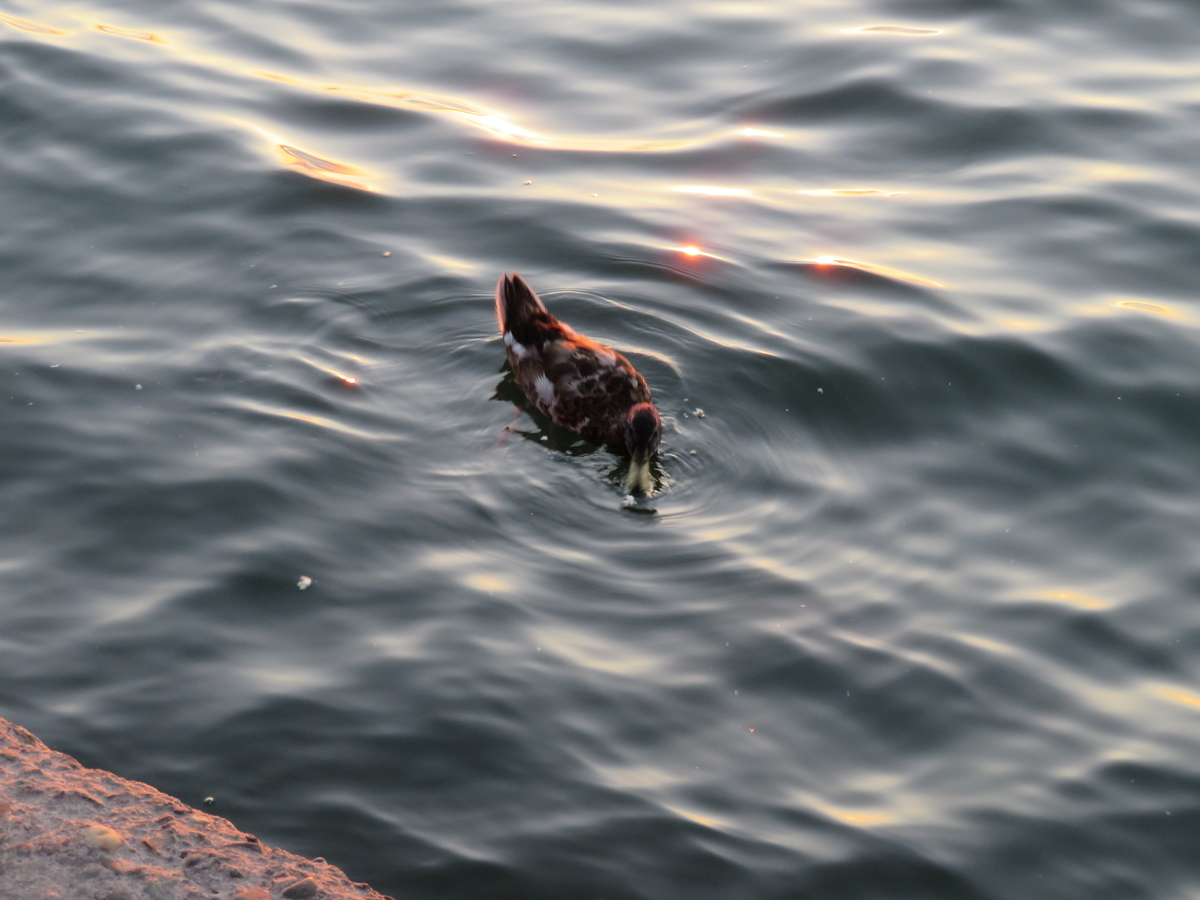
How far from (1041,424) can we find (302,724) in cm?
528

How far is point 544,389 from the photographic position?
9.35m

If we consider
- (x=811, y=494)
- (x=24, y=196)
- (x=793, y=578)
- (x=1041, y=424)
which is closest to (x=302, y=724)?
(x=793, y=578)

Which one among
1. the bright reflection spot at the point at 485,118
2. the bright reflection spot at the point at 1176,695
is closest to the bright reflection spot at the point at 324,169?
the bright reflection spot at the point at 485,118

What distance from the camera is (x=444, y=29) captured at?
47.6ft

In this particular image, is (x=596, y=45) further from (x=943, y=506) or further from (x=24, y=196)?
(x=943, y=506)

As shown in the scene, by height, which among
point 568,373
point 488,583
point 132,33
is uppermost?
point 132,33

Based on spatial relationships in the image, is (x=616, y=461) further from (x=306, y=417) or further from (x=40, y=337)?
(x=40, y=337)

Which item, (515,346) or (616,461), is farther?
(515,346)

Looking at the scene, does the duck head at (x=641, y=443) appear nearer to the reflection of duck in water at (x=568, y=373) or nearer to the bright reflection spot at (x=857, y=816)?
the reflection of duck in water at (x=568, y=373)

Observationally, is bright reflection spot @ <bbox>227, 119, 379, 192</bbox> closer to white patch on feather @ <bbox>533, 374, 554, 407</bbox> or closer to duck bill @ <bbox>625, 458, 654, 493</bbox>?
white patch on feather @ <bbox>533, 374, 554, 407</bbox>

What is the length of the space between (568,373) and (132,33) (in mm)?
7996

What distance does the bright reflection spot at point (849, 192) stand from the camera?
11.7 metres

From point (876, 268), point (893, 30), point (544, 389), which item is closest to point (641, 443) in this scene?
point (544, 389)

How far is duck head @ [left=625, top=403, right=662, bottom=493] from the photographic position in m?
8.46
